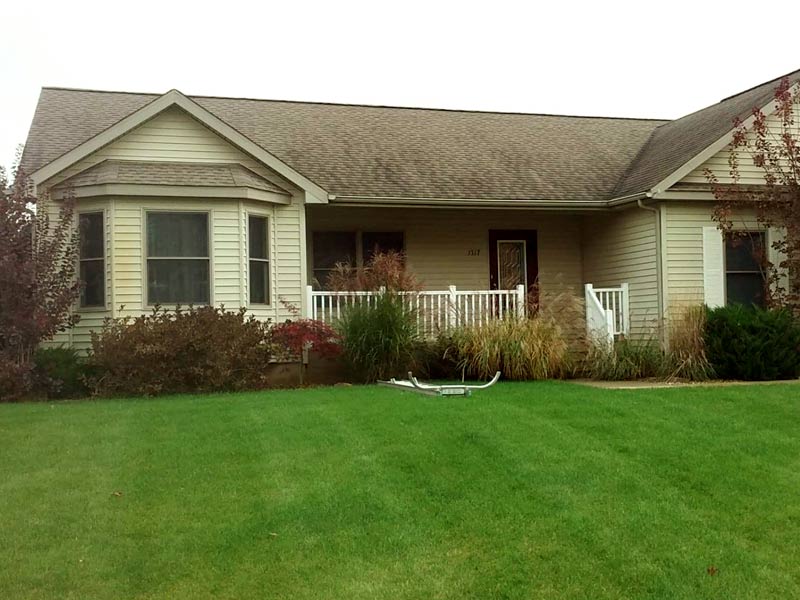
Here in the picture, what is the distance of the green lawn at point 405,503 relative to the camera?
5203 mm

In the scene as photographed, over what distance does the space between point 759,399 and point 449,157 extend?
923 centimetres

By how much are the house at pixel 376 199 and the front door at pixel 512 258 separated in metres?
0.03

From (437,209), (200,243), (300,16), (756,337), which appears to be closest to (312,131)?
(300,16)

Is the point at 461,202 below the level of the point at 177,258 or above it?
above

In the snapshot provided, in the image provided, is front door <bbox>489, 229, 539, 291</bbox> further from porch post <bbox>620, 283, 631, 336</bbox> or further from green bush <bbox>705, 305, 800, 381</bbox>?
green bush <bbox>705, 305, 800, 381</bbox>

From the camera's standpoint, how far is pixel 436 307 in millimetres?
15000

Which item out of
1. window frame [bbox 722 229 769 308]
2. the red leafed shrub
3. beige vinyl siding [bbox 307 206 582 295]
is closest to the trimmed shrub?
the red leafed shrub

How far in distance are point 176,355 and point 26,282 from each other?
7.48 ft

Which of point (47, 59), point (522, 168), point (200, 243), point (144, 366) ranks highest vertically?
point (47, 59)

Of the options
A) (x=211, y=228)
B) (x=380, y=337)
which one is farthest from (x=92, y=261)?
(x=380, y=337)

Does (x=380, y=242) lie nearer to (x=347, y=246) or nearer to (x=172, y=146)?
(x=347, y=246)

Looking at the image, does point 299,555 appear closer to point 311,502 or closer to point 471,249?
point 311,502

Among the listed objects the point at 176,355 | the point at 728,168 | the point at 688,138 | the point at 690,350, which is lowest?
the point at 690,350

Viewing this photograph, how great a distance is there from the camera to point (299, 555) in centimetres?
549
